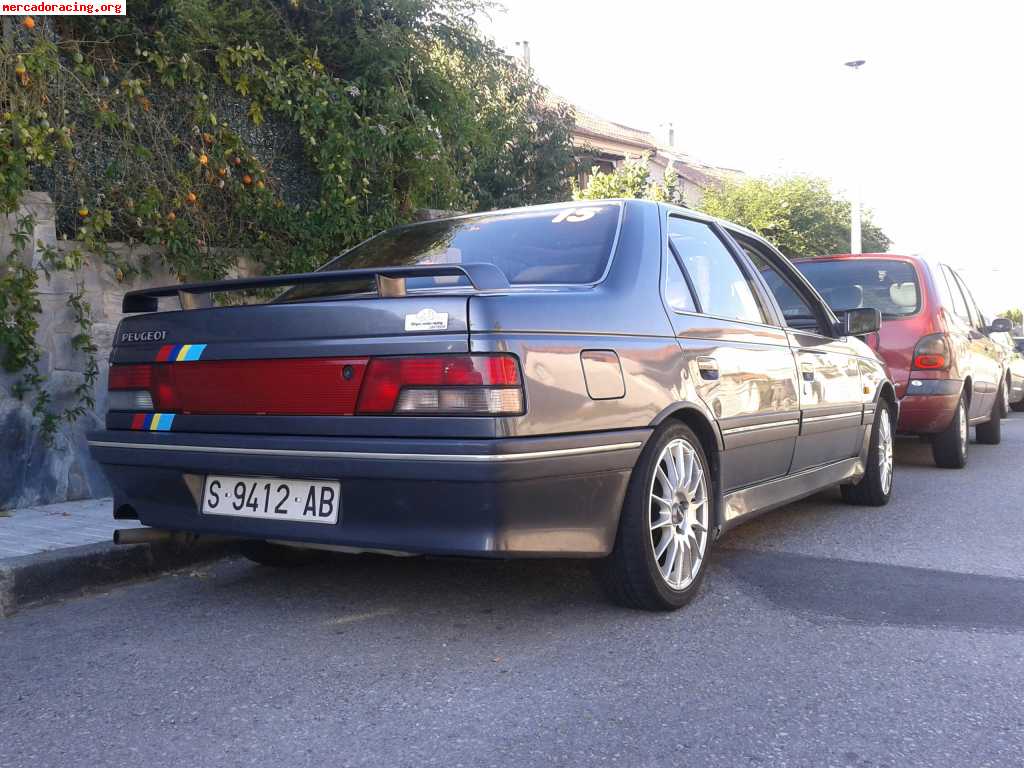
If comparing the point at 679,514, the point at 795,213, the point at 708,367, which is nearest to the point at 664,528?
the point at 679,514

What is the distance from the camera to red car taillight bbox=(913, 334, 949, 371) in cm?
785

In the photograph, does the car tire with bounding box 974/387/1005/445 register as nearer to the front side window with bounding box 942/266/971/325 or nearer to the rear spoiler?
the front side window with bounding box 942/266/971/325

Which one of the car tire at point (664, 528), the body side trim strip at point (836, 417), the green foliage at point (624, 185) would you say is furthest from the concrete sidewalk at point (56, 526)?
the green foliage at point (624, 185)

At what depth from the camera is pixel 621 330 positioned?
11.9 feet

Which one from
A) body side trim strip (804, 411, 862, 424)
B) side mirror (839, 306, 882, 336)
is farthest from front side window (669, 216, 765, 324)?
side mirror (839, 306, 882, 336)

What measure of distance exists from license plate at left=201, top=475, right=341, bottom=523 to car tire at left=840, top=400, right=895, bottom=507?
3.89 m

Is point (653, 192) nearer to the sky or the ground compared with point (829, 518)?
nearer to the sky

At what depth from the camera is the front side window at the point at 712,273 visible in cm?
436

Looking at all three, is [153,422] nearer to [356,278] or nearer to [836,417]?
[356,278]

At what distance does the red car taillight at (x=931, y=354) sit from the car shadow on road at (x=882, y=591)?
351cm

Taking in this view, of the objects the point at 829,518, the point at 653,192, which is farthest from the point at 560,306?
the point at 653,192

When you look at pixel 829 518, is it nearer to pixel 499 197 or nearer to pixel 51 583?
pixel 51 583

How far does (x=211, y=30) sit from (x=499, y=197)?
1299cm

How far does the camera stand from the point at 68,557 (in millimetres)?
4309
